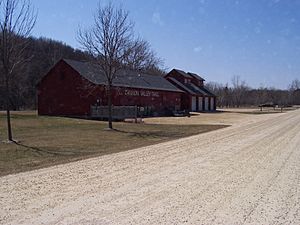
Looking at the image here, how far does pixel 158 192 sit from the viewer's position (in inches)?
302

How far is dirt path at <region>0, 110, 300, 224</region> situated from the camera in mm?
6059

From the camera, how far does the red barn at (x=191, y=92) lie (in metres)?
67.4

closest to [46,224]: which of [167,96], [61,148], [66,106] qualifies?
[61,148]

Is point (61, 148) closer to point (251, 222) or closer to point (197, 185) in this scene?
point (197, 185)

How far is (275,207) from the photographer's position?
21.9ft

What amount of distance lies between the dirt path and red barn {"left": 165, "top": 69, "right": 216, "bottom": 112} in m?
54.9

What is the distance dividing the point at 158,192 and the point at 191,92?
6081 centimetres

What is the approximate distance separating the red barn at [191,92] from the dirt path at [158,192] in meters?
54.9

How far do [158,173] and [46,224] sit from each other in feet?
14.7

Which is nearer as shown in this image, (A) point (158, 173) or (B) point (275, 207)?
(B) point (275, 207)

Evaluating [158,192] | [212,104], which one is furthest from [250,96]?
[158,192]

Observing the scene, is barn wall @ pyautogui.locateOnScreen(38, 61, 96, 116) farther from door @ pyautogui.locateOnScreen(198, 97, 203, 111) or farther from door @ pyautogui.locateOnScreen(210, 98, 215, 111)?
door @ pyautogui.locateOnScreen(210, 98, 215, 111)

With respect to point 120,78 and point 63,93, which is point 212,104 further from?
point 63,93

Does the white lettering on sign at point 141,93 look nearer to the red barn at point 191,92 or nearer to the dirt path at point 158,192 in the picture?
the red barn at point 191,92
